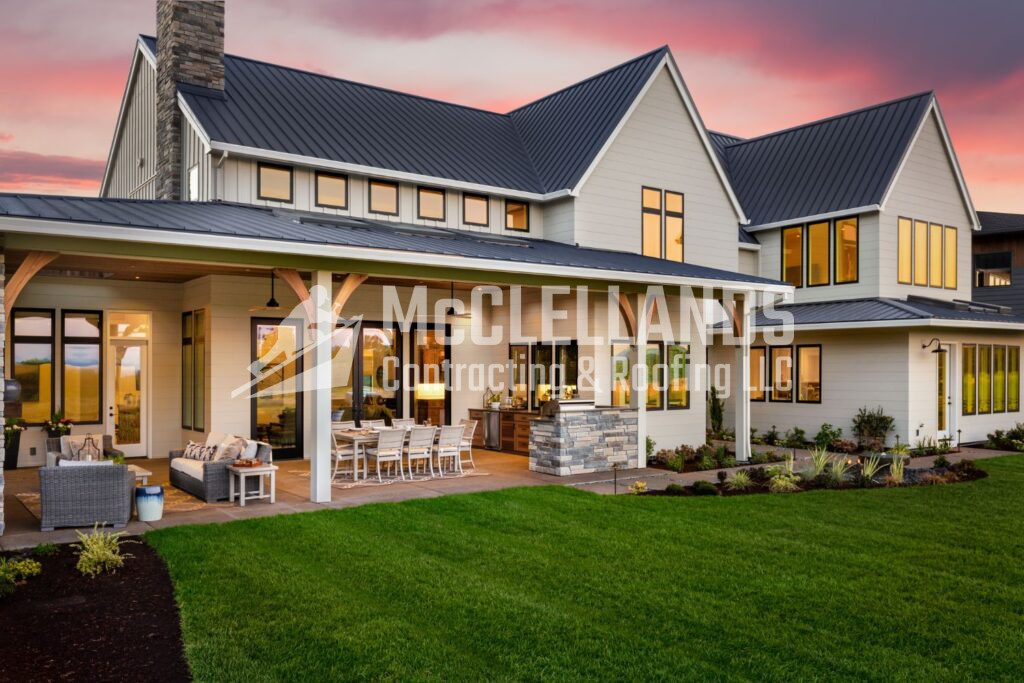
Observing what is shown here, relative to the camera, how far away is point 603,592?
6727 millimetres

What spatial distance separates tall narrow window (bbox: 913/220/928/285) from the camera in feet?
65.7

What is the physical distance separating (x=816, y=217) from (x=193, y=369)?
614 inches

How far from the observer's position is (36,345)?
1479 cm

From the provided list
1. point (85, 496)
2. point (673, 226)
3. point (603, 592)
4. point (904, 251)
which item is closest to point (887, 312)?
point (904, 251)

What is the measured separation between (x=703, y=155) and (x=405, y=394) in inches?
372

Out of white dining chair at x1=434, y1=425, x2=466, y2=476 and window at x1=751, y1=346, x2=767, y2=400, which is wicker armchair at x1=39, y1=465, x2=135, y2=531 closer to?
Answer: white dining chair at x1=434, y1=425, x2=466, y2=476

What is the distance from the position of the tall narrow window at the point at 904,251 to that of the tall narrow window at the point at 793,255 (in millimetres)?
2378

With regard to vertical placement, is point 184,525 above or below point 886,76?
below

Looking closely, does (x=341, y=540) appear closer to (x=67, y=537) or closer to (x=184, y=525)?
(x=184, y=525)

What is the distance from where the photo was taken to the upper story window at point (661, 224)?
18.1 m

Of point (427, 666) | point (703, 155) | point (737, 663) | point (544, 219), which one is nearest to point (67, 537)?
point (427, 666)

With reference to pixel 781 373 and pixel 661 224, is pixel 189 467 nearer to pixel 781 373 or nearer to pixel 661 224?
pixel 661 224

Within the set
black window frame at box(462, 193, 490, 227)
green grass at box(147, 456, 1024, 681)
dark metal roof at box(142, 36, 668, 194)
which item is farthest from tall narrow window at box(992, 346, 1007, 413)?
black window frame at box(462, 193, 490, 227)

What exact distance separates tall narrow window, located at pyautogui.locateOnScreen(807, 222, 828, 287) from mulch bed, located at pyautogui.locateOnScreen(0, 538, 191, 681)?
17.7m
